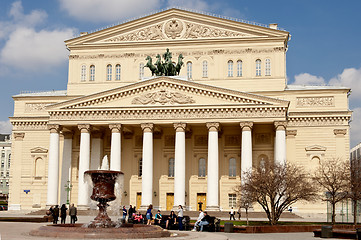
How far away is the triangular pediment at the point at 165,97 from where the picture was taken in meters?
51.8

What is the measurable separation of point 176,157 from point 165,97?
6.09 m

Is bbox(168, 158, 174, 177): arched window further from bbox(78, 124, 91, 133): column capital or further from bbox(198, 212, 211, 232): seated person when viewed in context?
bbox(198, 212, 211, 232): seated person

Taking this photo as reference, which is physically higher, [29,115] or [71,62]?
[71,62]

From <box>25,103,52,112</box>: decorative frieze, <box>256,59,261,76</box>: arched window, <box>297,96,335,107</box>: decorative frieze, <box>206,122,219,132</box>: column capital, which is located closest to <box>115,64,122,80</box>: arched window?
<box>25,103,52,112</box>: decorative frieze

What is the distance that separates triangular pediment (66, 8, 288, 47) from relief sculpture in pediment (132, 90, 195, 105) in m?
12.0

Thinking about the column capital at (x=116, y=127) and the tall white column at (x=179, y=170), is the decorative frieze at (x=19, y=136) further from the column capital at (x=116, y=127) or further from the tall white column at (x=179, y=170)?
the tall white column at (x=179, y=170)

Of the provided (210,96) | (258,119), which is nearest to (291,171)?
(258,119)

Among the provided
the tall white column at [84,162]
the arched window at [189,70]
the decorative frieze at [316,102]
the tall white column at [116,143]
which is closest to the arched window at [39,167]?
the tall white column at [84,162]

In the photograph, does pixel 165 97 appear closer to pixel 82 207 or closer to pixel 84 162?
pixel 84 162

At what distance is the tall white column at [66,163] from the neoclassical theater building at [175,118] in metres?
0.11

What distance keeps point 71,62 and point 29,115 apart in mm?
8141

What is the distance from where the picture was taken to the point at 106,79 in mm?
63875

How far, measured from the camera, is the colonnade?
5131 centimetres

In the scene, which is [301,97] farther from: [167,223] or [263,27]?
[167,223]
